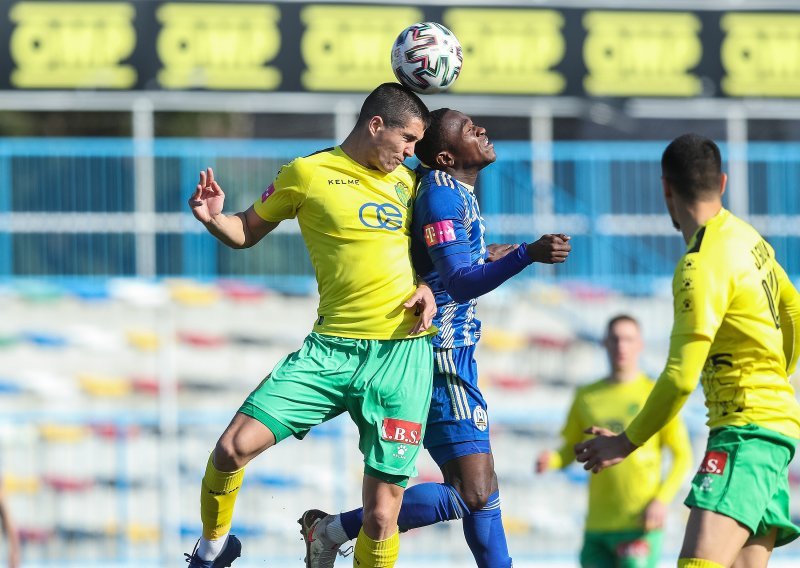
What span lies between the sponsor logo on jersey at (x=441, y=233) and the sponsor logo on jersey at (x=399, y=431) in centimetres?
80

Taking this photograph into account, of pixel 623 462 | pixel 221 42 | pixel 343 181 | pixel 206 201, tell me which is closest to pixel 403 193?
pixel 343 181

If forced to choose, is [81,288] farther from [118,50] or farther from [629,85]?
[629,85]

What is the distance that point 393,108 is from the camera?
6887mm

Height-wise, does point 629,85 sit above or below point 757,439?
above

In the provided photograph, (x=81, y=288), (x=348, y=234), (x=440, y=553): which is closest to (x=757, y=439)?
(x=348, y=234)

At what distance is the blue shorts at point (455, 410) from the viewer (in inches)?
282

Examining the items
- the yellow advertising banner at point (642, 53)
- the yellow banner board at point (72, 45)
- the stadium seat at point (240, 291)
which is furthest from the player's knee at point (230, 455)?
the yellow advertising banner at point (642, 53)

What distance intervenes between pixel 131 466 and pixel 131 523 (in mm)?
502

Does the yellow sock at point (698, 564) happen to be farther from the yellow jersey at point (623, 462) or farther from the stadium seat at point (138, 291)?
the stadium seat at point (138, 291)

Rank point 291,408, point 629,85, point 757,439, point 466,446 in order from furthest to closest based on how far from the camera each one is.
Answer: point 629,85, point 466,446, point 291,408, point 757,439

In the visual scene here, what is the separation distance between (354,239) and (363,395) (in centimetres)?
69

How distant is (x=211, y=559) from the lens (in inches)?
275

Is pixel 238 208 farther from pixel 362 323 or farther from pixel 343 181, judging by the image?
pixel 362 323

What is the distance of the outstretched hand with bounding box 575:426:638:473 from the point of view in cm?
596
